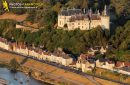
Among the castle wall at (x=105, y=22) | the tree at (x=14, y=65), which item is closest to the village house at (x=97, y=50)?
the castle wall at (x=105, y=22)

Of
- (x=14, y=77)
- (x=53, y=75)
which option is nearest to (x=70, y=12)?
(x=53, y=75)

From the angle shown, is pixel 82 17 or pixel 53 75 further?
pixel 82 17

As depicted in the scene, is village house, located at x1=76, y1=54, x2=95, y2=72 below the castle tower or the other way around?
below

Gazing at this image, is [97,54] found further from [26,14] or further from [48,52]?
[26,14]

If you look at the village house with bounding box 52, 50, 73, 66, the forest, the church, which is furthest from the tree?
the church

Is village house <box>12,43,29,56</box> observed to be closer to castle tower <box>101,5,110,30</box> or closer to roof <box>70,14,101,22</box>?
roof <box>70,14,101,22</box>

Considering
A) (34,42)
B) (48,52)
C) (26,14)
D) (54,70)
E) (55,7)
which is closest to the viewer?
(54,70)

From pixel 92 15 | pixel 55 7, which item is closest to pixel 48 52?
pixel 92 15

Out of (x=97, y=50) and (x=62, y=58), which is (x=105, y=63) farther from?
(x=62, y=58)
